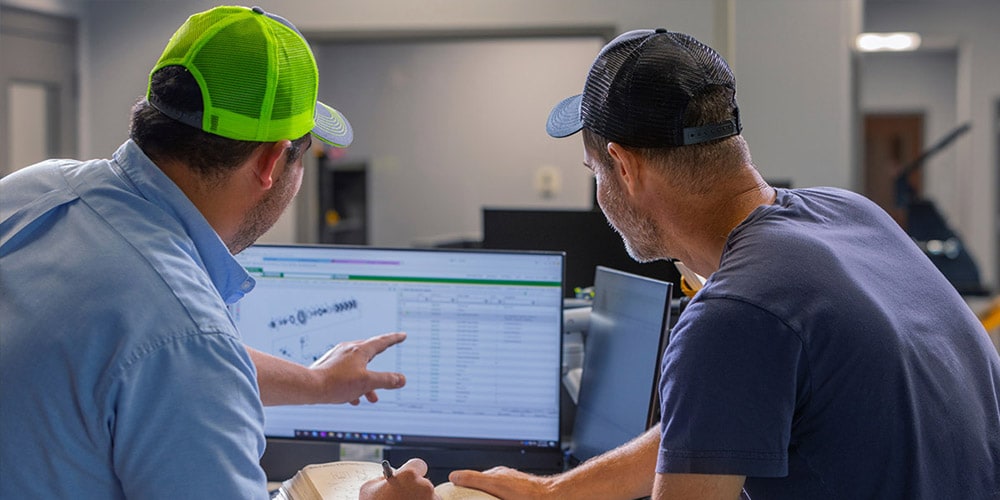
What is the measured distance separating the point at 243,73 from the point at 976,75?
777cm

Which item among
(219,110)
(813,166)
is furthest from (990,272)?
(219,110)

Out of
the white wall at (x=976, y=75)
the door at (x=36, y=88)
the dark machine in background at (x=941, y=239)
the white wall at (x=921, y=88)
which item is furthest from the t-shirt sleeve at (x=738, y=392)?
the white wall at (x=921, y=88)

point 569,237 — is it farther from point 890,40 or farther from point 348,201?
point 890,40

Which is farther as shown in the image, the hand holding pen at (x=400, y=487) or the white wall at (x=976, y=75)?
the white wall at (x=976, y=75)

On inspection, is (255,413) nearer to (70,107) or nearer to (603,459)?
(603,459)

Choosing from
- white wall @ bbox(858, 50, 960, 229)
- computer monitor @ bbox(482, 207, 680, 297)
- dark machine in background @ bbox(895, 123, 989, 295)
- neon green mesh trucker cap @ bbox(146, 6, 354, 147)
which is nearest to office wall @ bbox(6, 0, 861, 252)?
dark machine in background @ bbox(895, 123, 989, 295)

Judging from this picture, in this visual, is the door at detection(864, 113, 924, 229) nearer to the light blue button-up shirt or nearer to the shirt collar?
the shirt collar

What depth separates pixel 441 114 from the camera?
20.8ft

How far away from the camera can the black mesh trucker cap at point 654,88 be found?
1.10m

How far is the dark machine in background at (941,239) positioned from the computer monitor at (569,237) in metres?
3.18

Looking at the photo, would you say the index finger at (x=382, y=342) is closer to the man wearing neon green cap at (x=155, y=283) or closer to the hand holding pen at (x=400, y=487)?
the hand holding pen at (x=400, y=487)

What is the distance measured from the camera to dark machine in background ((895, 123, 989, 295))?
4.72m

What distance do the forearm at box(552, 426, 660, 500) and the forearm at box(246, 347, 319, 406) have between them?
1.19 feet

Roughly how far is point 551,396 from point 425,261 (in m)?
0.27
